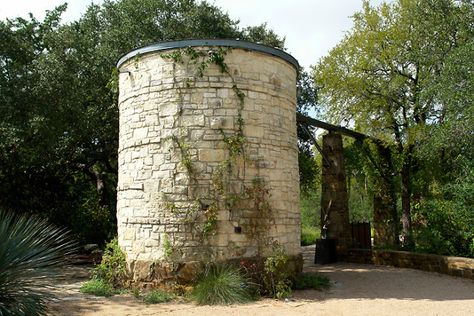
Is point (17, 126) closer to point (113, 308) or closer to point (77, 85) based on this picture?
point (77, 85)

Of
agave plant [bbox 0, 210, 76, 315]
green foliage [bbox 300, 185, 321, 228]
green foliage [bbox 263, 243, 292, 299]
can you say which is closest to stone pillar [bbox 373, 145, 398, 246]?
green foliage [bbox 263, 243, 292, 299]

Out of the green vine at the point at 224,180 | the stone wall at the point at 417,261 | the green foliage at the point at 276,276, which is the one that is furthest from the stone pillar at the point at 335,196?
the green vine at the point at 224,180

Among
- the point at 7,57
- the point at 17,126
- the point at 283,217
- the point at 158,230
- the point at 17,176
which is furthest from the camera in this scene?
the point at 17,176

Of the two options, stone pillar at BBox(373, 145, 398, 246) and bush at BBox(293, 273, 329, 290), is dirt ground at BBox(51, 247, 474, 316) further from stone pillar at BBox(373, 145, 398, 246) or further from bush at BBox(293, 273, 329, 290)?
stone pillar at BBox(373, 145, 398, 246)

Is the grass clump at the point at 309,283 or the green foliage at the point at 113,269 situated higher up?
the green foliage at the point at 113,269

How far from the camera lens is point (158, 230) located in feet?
26.2

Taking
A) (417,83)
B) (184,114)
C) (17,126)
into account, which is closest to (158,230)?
(184,114)

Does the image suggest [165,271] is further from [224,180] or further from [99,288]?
[224,180]

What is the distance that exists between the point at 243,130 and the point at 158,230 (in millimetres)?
2438

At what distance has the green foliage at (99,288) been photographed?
25.7ft

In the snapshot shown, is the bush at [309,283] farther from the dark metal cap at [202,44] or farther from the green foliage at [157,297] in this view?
the dark metal cap at [202,44]

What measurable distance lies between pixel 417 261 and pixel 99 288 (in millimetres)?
8273

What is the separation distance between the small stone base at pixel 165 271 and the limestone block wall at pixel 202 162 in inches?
3.5

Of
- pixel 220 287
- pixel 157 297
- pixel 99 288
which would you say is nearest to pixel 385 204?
pixel 220 287
